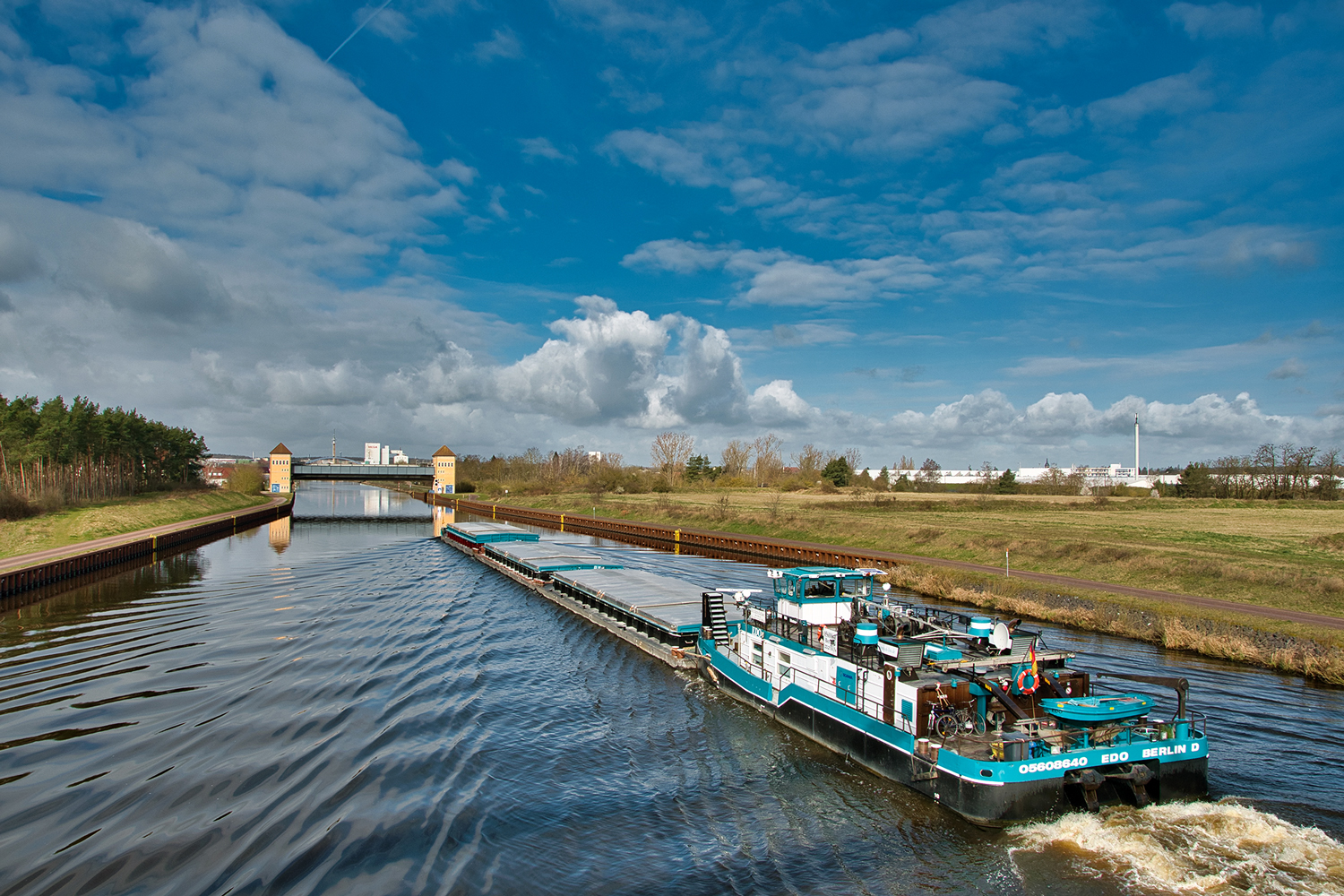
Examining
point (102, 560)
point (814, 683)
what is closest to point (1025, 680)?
point (814, 683)

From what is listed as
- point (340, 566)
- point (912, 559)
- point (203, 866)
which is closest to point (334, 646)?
point (203, 866)

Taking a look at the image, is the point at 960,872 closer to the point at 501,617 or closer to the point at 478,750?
the point at 478,750

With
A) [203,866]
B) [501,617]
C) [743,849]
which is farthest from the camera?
[501,617]

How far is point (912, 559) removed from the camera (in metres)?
49.8

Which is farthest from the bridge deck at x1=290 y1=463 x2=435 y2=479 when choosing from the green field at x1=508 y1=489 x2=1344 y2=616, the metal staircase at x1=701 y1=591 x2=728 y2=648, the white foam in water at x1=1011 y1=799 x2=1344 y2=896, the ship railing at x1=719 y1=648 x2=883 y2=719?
the white foam in water at x1=1011 y1=799 x2=1344 y2=896

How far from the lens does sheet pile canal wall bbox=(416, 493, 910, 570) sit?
55219 mm

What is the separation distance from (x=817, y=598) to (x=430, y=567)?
45178 millimetres

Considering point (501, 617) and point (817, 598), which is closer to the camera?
point (817, 598)

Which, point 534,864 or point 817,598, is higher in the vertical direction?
point 817,598

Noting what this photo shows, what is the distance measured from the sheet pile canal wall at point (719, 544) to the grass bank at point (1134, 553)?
11.4ft

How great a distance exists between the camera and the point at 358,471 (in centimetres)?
14212

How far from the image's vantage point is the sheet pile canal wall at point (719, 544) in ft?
181

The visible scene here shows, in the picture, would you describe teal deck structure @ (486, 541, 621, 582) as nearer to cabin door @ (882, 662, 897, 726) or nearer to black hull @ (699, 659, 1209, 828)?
cabin door @ (882, 662, 897, 726)

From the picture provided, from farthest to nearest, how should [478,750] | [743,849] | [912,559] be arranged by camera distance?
[912,559] < [478,750] < [743,849]
